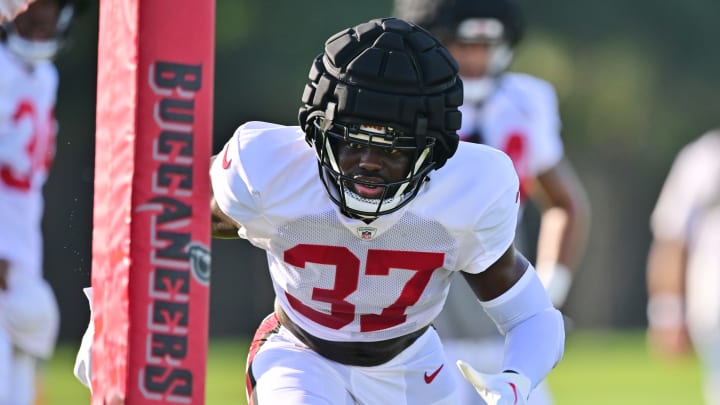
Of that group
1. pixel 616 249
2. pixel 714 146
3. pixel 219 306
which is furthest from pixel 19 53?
pixel 616 249

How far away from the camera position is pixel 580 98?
22.4 metres

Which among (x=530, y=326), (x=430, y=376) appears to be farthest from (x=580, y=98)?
(x=530, y=326)

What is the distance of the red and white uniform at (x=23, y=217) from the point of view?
697 cm

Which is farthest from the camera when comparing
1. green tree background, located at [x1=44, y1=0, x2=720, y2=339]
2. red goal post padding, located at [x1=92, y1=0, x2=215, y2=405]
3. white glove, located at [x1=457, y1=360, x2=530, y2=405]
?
green tree background, located at [x1=44, y1=0, x2=720, y2=339]

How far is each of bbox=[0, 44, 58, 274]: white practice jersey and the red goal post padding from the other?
3362 millimetres

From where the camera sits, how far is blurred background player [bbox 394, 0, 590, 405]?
21.2 feet

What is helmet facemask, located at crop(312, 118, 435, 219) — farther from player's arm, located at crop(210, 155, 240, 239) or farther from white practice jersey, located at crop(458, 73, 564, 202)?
Answer: white practice jersey, located at crop(458, 73, 564, 202)

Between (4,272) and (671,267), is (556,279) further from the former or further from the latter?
(4,272)

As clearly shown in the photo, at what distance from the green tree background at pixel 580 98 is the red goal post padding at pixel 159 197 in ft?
43.4

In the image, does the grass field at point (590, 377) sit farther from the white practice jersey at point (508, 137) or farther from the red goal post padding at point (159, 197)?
the red goal post padding at point (159, 197)

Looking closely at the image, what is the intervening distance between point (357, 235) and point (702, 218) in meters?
4.69

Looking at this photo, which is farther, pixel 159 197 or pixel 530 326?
pixel 530 326

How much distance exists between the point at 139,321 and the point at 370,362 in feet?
2.76

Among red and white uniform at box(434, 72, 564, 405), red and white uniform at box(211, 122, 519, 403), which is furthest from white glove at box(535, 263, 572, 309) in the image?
red and white uniform at box(211, 122, 519, 403)
